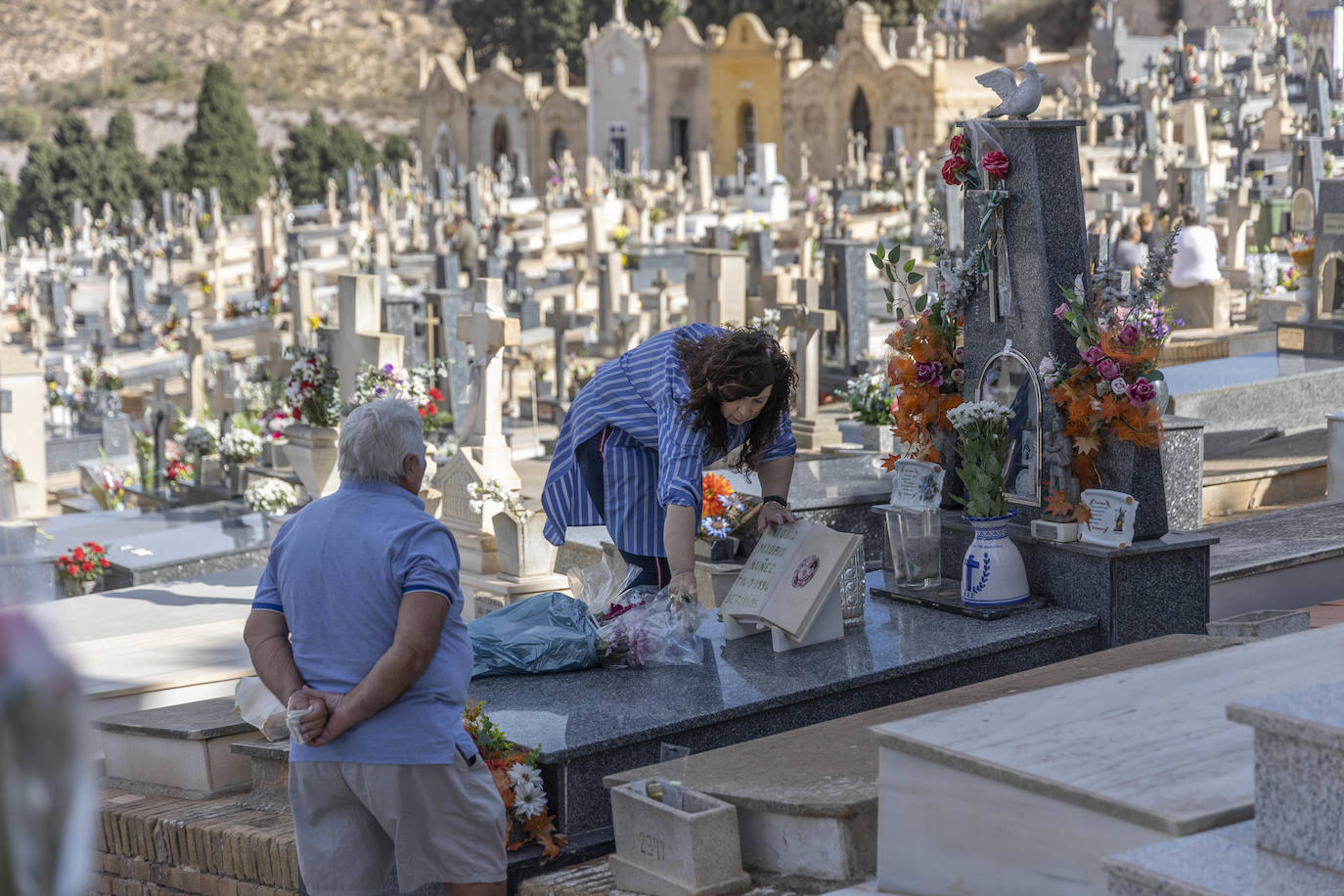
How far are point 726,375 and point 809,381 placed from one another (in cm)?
683

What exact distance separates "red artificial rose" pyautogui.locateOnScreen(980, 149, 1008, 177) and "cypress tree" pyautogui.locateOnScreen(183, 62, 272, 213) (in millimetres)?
43815

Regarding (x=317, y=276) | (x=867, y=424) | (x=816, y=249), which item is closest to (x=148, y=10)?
(x=317, y=276)

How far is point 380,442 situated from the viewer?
10.0 feet

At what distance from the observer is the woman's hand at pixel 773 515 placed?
14.8 feet

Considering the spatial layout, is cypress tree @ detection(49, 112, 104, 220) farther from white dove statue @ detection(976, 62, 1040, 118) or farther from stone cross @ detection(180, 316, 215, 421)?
white dove statue @ detection(976, 62, 1040, 118)

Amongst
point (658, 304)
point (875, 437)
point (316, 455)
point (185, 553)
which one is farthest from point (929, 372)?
point (658, 304)

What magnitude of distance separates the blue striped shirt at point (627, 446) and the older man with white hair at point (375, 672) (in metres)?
1.30

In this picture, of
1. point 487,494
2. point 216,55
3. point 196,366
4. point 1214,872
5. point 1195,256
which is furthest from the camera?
point 216,55

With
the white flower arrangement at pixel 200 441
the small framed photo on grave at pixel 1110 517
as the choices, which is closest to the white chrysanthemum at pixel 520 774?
the small framed photo on grave at pixel 1110 517

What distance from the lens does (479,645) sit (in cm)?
436

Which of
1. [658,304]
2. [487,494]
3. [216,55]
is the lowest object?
[487,494]

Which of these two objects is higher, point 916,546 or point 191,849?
point 916,546

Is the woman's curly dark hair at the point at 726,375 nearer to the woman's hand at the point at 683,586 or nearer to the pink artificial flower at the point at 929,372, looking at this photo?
the woman's hand at the point at 683,586

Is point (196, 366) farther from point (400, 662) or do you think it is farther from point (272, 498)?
point (400, 662)
